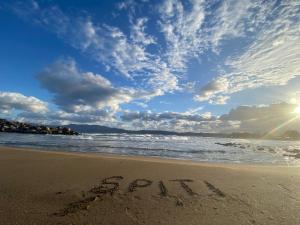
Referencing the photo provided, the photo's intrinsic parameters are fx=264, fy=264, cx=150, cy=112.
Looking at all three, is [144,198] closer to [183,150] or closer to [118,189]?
[118,189]

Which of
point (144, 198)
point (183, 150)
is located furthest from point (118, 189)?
point (183, 150)

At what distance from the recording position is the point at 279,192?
834 centimetres

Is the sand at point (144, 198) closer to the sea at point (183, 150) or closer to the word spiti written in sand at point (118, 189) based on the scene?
the word spiti written in sand at point (118, 189)

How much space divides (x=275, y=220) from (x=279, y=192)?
2.75 m

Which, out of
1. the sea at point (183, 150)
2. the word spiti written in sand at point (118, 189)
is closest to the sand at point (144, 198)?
the word spiti written in sand at point (118, 189)

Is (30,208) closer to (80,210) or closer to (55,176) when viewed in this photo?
(80,210)

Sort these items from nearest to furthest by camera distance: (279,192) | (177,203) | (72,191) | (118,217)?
(118,217)
(177,203)
(72,191)
(279,192)

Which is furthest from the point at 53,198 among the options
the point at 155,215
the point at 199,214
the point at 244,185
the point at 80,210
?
the point at 244,185

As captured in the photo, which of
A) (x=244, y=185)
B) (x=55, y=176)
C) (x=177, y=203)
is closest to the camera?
(x=177, y=203)

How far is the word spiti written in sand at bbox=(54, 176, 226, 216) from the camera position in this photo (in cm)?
650

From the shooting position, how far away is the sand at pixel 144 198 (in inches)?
230

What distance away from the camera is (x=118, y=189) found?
Answer: 27.3 ft

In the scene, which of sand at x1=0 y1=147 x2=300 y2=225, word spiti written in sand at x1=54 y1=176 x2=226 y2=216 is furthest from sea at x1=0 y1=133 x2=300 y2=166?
word spiti written in sand at x1=54 y1=176 x2=226 y2=216

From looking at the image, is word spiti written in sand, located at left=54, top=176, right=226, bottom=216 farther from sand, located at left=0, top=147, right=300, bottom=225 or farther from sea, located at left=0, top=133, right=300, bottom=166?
sea, located at left=0, top=133, right=300, bottom=166
